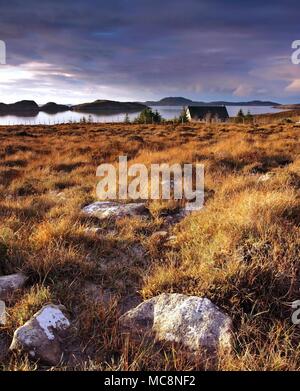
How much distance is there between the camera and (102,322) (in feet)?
10.3

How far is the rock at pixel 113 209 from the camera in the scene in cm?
605

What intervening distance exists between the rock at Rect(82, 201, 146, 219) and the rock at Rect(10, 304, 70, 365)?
116 inches

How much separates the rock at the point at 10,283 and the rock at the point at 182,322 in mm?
1173

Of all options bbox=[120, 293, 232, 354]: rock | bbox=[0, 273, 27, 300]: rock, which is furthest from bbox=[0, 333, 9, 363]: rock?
bbox=[120, 293, 232, 354]: rock

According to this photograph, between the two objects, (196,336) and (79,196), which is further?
(79,196)

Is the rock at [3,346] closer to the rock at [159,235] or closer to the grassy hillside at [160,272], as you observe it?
the grassy hillside at [160,272]

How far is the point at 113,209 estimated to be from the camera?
20.5 feet

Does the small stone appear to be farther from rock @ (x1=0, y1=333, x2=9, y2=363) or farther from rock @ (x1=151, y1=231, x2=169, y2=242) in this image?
rock @ (x1=0, y1=333, x2=9, y2=363)

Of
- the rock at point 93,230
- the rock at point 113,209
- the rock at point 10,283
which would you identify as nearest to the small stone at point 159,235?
the rock at point 93,230

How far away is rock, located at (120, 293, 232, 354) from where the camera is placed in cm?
291

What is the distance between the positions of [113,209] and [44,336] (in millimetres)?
3491
